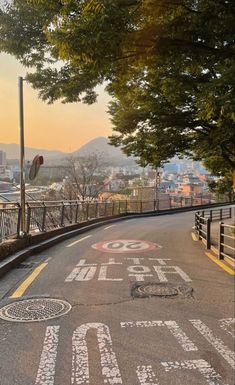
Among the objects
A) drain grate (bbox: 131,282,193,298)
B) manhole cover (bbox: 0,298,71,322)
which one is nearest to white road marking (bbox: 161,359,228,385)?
manhole cover (bbox: 0,298,71,322)

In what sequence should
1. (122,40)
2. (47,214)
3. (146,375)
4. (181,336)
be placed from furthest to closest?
(47,214) → (122,40) → (181,336) → (146,375)

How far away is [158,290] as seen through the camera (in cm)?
766

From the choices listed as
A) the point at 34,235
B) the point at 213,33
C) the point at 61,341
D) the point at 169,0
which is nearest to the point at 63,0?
the point at 169,0

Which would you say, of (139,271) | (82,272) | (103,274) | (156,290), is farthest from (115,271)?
(156,290)

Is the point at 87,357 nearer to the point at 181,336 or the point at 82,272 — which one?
the point at 181,336

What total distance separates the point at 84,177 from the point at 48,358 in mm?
49896

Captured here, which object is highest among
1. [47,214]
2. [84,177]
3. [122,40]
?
[122,40]

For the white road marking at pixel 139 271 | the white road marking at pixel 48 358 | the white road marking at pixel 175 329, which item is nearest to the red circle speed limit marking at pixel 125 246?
the white road marking at pixel 139 271

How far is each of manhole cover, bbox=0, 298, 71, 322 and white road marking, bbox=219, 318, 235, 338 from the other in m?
2.38

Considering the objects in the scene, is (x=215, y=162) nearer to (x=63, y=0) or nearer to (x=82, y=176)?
(x=63, y=0)

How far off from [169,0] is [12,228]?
7.79 meters

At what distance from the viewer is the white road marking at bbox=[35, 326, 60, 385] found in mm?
4117

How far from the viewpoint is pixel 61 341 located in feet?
16.7

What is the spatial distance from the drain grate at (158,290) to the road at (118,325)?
0.06 feet
